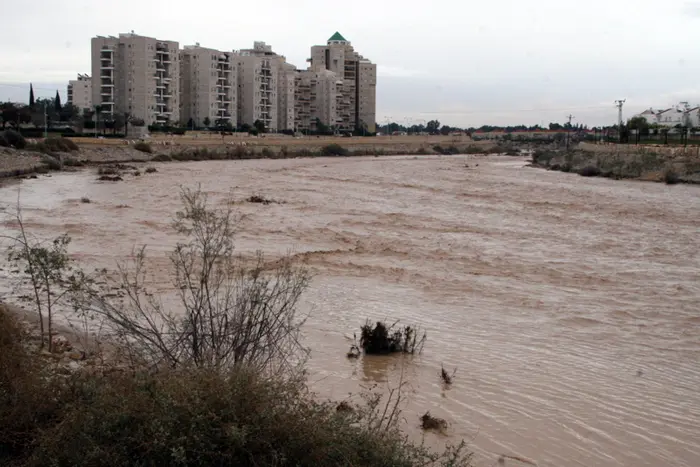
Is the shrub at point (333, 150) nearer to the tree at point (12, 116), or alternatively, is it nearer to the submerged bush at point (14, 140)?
the tree at point (12, 116)

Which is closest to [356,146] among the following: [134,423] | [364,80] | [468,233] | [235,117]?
[235,117]

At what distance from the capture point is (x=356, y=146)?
114 metres

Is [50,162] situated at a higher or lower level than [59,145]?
lower

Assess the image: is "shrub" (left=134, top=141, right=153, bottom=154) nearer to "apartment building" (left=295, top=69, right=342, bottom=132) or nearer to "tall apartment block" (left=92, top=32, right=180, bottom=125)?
"tall apartment block" (left=92, top=32, right=180, bottom=125)

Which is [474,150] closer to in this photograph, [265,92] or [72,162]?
[265,92]

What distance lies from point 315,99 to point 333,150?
211 ft

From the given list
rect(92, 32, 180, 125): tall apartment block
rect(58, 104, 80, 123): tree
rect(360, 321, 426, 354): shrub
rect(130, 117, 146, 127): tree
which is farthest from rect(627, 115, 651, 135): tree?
rect(360, 321, 426, 354): shrub

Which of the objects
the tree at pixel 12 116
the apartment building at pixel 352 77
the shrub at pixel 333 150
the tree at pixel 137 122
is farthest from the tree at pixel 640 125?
the tree at pixel 12 116

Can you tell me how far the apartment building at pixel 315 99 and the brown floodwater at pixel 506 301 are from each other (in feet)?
428

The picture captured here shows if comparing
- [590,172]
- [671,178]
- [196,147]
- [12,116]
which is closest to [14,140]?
[196,147]

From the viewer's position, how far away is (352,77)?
184375 mm

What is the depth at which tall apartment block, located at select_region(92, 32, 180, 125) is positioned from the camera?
108188 mm

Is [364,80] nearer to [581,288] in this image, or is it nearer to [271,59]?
[271,59]

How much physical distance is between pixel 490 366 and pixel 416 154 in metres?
114
